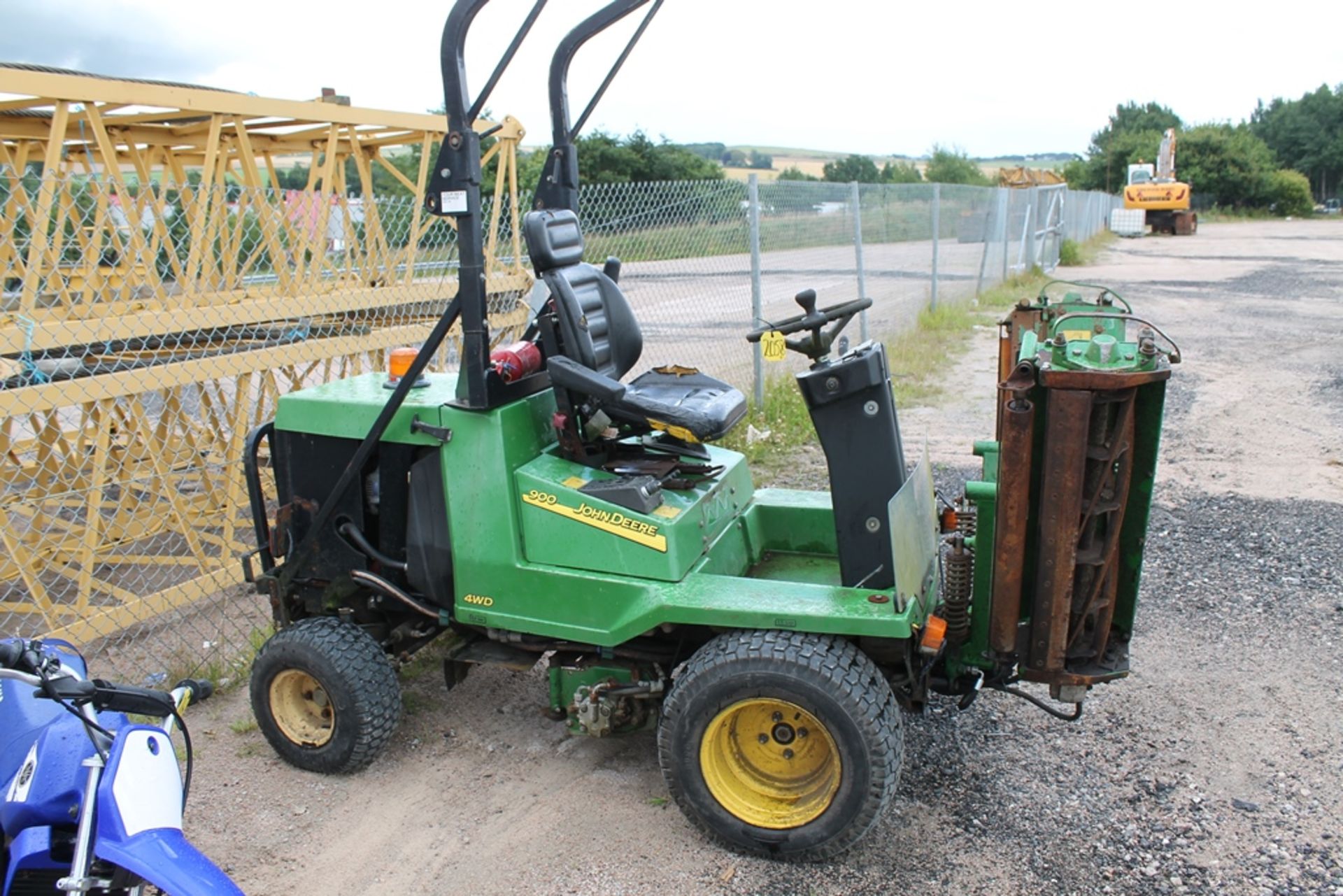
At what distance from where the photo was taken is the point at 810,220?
34.5 feet

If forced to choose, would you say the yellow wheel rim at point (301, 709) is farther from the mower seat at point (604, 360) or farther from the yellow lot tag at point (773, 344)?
the yellow lot tag at point (773, 344)

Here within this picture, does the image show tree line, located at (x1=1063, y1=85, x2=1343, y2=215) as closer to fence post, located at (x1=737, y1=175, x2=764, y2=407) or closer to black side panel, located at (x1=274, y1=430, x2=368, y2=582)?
fence post, located at (x1=737, y1=175, x2=764, y2=407)

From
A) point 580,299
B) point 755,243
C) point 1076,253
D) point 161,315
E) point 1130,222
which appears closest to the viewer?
point 580,299

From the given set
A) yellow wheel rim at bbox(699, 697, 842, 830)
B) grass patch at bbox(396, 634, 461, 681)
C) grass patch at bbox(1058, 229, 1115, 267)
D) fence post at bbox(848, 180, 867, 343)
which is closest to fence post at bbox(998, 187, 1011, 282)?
grass patch at bbox(1058, 229, 1115, 267)

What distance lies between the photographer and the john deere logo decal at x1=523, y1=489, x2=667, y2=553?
3301 mm

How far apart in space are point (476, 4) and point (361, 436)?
4.82 ft

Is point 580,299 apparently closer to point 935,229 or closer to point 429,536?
point 429,536

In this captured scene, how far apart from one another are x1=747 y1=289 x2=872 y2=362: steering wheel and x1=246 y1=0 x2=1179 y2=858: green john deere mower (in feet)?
0.05

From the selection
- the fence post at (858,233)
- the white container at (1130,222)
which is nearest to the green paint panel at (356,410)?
the fence post at (858,233)

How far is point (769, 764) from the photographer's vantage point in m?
3.29

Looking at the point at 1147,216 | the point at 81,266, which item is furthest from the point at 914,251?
the point at 1147,216

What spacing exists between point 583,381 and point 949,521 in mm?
1497

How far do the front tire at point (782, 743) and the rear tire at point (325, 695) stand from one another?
3.54 ft

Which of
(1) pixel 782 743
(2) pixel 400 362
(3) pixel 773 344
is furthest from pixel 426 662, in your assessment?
(3) pixel 773 344
